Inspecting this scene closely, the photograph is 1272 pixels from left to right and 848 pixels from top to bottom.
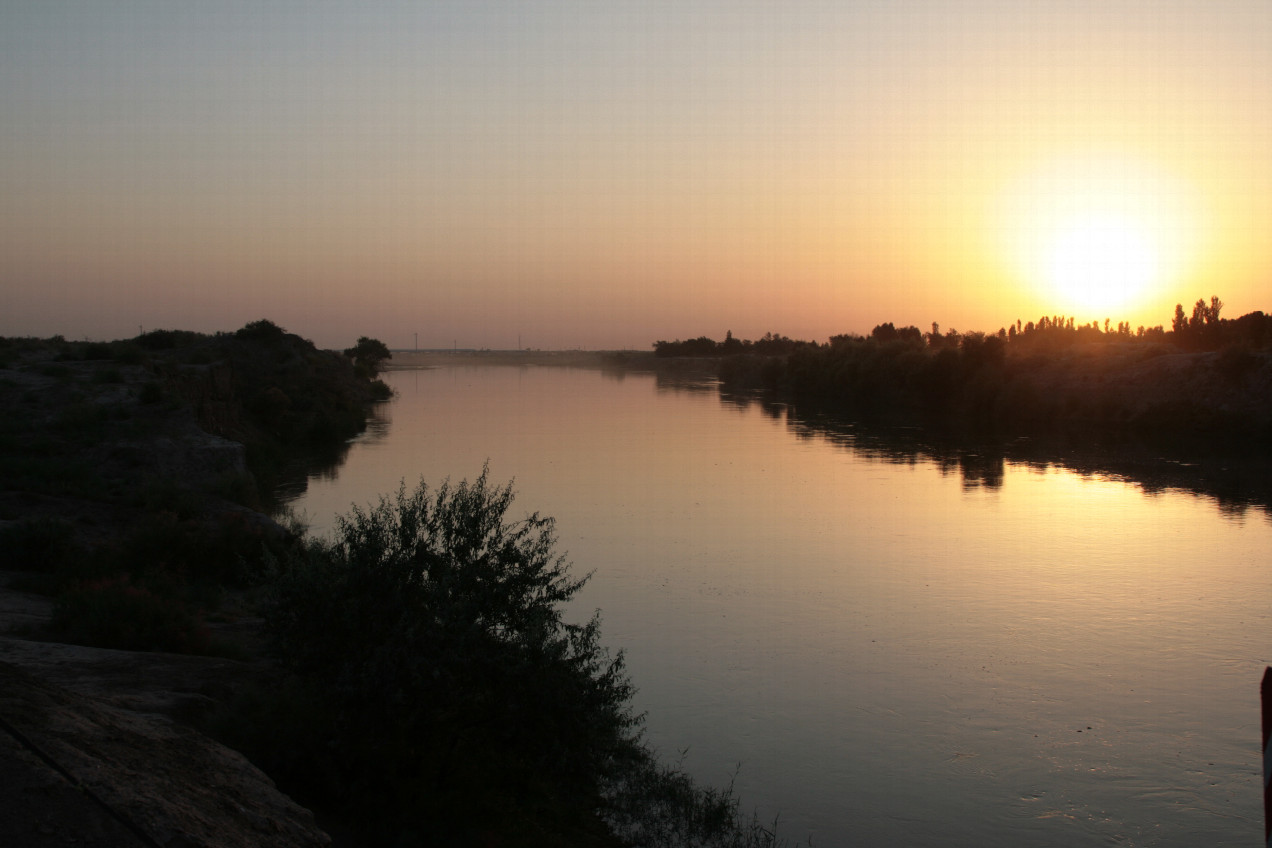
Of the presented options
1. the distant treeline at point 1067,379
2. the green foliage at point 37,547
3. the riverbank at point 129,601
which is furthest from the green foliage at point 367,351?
the green foliage at point 37,547

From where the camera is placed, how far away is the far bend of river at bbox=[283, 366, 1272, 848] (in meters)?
7.74

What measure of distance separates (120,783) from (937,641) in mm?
9665

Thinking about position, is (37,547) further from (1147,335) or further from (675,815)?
(1147,335)

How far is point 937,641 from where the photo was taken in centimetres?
1176

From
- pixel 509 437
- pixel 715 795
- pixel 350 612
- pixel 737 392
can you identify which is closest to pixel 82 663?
pixel 350 612

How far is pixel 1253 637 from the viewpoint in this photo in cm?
1194

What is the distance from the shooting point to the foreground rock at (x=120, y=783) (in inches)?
155

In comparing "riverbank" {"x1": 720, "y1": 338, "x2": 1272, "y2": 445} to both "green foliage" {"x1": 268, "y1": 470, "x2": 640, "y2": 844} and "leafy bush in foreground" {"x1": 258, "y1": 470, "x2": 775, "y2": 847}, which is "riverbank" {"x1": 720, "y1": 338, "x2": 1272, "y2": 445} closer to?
"leafy bush in foreground" {"x1": 258, "y1": 470, "x2": 775, "y2": 847}

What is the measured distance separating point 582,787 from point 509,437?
30.0 m

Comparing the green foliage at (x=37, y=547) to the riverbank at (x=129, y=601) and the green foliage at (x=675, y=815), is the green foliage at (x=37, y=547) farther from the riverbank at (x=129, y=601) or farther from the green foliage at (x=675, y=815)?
the green foliage at (x=675, y=815)

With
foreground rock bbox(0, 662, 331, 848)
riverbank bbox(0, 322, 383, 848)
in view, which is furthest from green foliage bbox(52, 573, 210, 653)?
foreground rock bbox(0, 662, 331, 848)

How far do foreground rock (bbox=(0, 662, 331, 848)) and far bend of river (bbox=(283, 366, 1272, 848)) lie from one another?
4017mm

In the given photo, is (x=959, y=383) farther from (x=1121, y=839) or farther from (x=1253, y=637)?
(x=1121, y=839)

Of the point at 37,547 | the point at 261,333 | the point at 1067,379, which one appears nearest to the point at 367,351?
the point at 261,333
